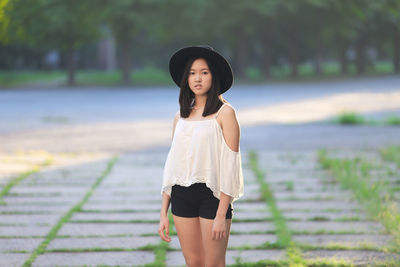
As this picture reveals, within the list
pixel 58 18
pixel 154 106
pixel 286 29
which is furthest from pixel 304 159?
pixel 286 29

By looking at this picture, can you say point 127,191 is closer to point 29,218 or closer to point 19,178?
point 29,218

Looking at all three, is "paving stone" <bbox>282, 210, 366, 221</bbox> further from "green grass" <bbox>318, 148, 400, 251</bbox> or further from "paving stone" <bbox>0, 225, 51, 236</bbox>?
"paving stone" <bbox>0, 225, 51, 236</bbox>

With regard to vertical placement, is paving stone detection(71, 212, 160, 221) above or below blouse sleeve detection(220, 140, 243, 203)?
below

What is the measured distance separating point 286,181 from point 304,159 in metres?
1.62

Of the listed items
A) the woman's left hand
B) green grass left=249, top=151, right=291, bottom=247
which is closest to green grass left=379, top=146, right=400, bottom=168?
green grass left=249, top=151, right=291, bottom=247

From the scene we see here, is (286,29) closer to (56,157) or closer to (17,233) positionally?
(56,157)

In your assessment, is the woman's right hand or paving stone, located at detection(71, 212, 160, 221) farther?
paving stone, located at detection(71, 212, 160, 221)

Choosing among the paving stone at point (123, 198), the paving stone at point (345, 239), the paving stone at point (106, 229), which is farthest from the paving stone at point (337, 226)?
the paving stone at point (123, 198)

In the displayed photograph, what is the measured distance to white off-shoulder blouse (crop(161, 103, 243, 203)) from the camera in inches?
113

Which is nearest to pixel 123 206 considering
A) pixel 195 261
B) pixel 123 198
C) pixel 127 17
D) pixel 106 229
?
pixel 123 198

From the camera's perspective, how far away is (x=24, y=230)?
500 centimetres

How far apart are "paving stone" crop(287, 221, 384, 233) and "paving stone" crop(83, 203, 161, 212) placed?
1389 millimetres

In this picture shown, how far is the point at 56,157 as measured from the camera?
8.98 metres

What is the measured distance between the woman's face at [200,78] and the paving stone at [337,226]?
2.33 metres
